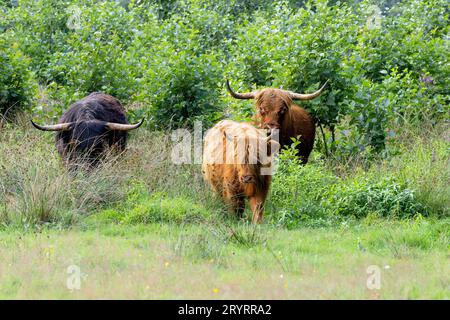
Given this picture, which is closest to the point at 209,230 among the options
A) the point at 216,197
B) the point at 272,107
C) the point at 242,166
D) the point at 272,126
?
the point at 242,166

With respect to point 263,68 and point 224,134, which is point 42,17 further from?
point 224,134

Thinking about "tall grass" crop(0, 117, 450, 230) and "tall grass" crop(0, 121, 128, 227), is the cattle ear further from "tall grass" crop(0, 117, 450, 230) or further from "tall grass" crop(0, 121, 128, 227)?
"tall grass" crop(0, 121, 128, 227)

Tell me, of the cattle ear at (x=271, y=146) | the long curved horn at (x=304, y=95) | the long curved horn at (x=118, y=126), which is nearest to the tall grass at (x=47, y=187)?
the long curved horn at (x=118, y=126)

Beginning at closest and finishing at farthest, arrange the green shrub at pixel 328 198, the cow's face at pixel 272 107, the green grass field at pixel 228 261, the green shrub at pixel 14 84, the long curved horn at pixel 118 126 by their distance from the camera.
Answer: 1. the green grass field at pixel 228 261
2. the green shrub at pixel 328 198
3. the cow's face at pixel 272 107
4. the long curved horn at pixel 118 126
5. the green shrub at pixel 14 84

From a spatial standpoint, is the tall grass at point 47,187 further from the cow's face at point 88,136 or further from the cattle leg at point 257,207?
the cattle leg at point 257,207

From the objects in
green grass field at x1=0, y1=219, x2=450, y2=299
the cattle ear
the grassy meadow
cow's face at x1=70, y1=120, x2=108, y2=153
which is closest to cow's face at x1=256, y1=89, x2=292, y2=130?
the grassy meadow

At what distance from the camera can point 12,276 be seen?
7.30 metres

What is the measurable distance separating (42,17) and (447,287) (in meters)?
13.9

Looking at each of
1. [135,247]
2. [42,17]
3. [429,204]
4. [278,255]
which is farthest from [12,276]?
[42,17]

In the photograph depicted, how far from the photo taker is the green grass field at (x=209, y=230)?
7.05 m

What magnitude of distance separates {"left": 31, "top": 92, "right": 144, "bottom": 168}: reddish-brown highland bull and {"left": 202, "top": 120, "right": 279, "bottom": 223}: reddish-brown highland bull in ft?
5.17

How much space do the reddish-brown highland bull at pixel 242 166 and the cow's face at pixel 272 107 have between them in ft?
3.62

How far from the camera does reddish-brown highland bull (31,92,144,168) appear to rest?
11703 mm

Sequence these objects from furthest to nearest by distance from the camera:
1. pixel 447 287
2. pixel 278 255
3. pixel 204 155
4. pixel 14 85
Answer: pixel 14 85 → pixel 204 155 → pixel 278 255 → pixel 447 287
